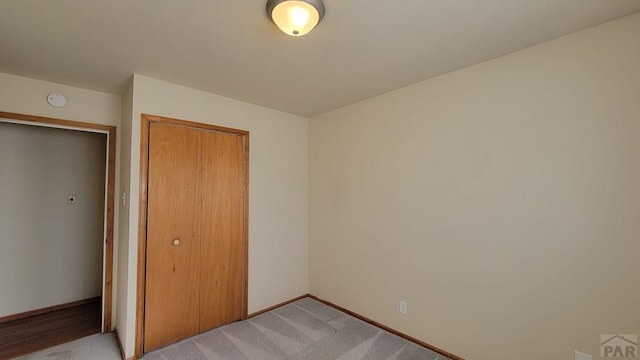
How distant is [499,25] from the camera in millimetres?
1674

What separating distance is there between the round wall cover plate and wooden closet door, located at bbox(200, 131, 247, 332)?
4.29 ft

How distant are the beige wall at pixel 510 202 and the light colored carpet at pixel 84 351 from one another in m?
2.39

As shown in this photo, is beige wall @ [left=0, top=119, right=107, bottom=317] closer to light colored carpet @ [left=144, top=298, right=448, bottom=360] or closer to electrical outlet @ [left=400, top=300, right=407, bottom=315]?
light colored carpet @ [left=144, top=298, right=448, bottom=360]

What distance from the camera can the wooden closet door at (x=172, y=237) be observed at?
240cm

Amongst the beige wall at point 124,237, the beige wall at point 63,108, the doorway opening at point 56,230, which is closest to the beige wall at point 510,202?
the beige wall at point 124,237

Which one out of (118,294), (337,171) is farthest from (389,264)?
(118,294)

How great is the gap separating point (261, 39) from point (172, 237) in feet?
6.42

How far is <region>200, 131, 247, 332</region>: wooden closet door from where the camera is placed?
8.97 ft

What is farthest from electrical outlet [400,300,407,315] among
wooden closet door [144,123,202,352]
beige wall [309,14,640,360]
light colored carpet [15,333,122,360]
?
light colored carpet [15,333,122,360]

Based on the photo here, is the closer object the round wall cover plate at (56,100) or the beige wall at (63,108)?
the beige wall at (63,108)

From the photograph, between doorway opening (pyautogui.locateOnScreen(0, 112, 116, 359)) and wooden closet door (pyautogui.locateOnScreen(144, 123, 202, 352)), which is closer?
wooden closet door (pyautogui.locateOnScreen(144, 123, 202, 352))

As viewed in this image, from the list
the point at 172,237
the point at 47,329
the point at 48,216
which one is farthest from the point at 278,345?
the point at 48,216

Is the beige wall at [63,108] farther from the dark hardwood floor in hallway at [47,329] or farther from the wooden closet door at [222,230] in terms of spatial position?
the wooden closet door at [222,230]

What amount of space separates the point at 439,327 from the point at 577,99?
80.4 inches
